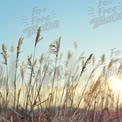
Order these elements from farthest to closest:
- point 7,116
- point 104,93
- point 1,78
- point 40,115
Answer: point 104,93 → point 1,78 → point 7,116 → point 40,115

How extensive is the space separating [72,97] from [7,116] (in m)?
0.65

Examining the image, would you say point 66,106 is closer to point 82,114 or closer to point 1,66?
point 82,114

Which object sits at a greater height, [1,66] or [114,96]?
[1,66]

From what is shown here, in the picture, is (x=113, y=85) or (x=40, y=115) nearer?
(x=40, y=115)

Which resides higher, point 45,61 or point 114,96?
point 45,61

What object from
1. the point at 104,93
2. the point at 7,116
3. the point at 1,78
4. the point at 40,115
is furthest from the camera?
the point at 104,93

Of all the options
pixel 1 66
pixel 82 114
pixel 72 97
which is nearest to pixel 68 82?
pixel 72 97

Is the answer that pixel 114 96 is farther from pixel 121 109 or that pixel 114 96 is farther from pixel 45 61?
pixel 45 61

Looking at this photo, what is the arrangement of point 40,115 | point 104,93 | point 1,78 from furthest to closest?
point 104,93, point 1,78, point 40,115

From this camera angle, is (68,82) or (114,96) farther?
(114,96)

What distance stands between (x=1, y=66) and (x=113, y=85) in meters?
1.25

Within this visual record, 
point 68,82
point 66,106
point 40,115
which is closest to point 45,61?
point 68,82

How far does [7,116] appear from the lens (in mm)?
3387

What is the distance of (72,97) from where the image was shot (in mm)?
3588
